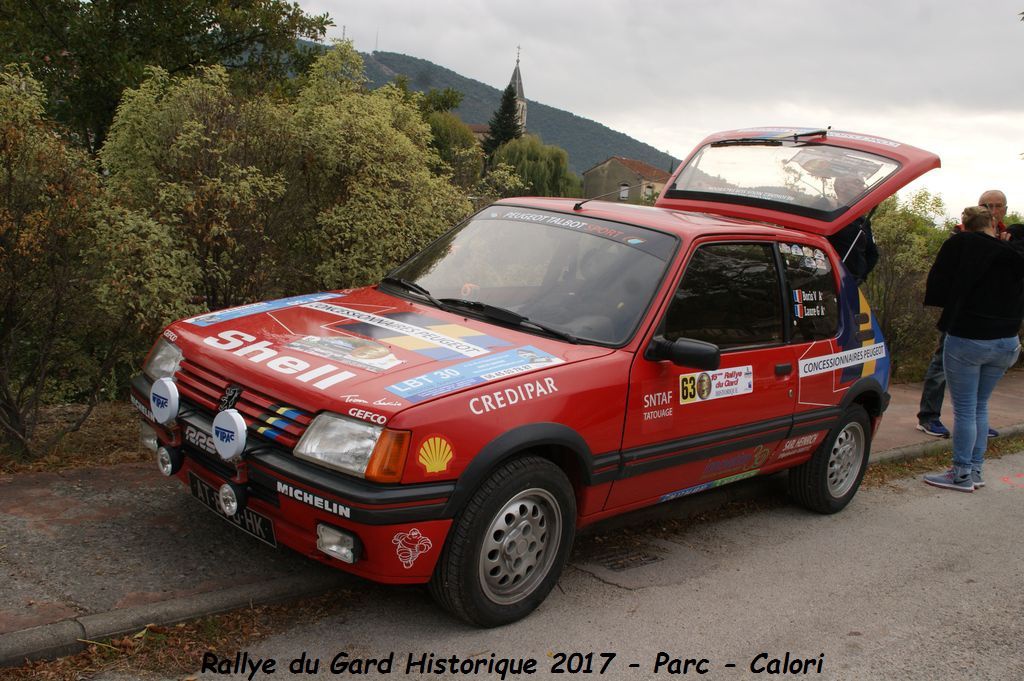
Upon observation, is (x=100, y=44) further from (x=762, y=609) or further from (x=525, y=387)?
(x=762, y=609)

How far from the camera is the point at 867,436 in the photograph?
6.14 metres

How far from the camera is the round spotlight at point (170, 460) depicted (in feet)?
13.3

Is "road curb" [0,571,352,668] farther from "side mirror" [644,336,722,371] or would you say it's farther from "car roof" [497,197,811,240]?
"car roof" [497,197,811,240]

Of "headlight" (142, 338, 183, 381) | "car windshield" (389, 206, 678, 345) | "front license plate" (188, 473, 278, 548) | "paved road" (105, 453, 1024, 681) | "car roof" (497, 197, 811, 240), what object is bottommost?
"paved road" (105, 453, 1024, 681)

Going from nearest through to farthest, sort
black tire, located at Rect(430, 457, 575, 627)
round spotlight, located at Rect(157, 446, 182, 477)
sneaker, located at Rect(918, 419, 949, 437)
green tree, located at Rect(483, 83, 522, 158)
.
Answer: black tire, located at Rect(430, 457, 575, 627) < round spotlight, located at Rect(157, 446, 182, 477) < sneaker, located at Rect(918, 419, 949, 437) < green tree, located at Rect(483, 83, 522, 158)

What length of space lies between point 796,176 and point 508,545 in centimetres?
371

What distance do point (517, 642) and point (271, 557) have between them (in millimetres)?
1260

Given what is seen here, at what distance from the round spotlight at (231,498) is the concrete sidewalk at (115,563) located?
369 mm

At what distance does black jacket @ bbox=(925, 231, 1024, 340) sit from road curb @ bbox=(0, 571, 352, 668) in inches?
195

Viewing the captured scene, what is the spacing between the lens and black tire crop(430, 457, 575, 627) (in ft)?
11.9

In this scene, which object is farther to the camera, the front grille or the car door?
the car door

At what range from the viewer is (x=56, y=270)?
5.09 metres

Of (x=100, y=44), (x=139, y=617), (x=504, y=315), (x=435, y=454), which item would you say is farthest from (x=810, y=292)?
(x=100, y=44)

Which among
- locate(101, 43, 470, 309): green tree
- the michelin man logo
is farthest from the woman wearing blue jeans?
the michelin man logo
